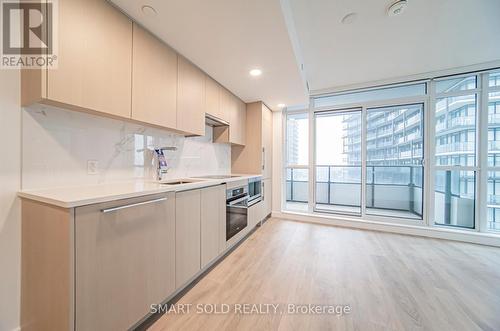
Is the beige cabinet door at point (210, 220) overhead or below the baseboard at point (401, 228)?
overhead

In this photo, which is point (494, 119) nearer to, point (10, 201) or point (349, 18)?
point (349, 18)

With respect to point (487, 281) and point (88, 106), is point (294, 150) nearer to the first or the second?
point (487, 281)

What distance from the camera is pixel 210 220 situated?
2.02 metres

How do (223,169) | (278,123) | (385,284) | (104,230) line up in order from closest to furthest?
(104,230), (385,284), (223,169), (278,123)

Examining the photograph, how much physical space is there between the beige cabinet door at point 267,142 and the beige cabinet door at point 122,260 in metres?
2.44

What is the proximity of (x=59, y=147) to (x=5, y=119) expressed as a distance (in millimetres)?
281

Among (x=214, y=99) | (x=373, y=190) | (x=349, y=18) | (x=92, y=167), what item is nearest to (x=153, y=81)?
(x=92, y=167)

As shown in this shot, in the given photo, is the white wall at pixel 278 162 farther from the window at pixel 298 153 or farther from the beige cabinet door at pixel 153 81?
the beige cabinet door at pixel 153 81

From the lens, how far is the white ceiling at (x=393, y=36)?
1.82 metres

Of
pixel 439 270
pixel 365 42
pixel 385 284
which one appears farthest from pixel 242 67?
pixel 439 270

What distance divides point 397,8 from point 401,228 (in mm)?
3199

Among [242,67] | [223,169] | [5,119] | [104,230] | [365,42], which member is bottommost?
[104,230]

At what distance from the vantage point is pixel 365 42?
7.67 feet

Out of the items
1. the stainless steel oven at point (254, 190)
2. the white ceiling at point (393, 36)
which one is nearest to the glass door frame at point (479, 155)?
the white ceiling at point (393, 36)
